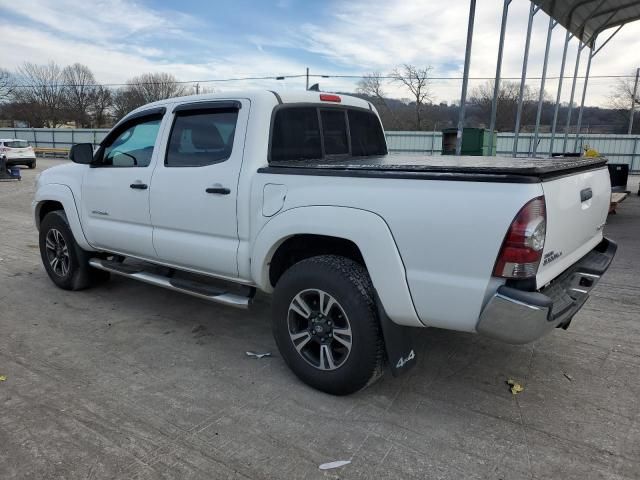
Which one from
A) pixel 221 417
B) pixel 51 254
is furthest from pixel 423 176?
pixel 51 254

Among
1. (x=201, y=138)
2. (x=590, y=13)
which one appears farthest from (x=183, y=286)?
(x=590, y=13)

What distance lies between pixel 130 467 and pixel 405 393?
1.75 meters

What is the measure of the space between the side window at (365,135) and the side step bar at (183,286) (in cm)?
178

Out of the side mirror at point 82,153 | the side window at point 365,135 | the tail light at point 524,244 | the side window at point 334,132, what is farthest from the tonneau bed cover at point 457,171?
the side mirror at point 82,153

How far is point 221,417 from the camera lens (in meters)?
3.04

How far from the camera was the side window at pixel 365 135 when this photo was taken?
4602 millimetres

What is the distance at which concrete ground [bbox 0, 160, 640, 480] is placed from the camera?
260cm

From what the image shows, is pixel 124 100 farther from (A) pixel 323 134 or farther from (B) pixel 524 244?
(B) pixel 524 244

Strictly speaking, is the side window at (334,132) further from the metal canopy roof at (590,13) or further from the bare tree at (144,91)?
the bare tree at (144,91)

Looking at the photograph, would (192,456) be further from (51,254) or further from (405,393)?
(51,254)

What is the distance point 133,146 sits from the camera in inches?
181

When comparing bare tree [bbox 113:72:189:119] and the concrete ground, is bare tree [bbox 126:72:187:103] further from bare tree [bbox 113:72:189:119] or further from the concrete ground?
the concrete ground

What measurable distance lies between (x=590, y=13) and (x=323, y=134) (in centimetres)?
1390

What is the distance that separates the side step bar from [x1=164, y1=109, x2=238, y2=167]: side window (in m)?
0.99
